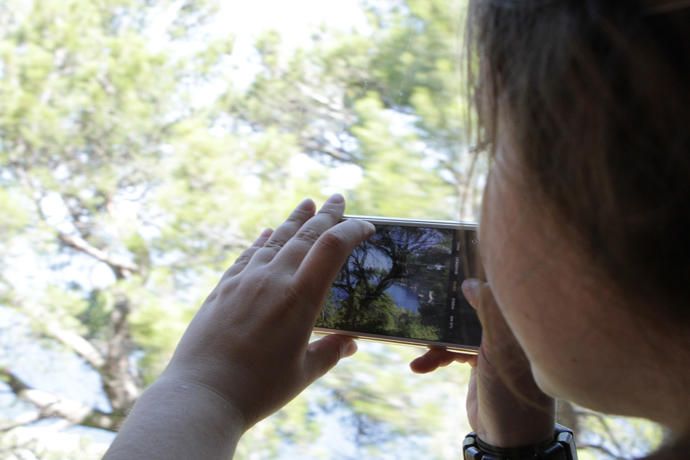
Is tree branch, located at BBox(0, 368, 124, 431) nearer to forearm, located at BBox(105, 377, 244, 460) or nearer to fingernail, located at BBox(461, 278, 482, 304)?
forearm, located at BBox(105, 377, 244, 460)

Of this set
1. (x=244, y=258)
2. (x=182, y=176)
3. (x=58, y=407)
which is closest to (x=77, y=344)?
(x=58, y=407)

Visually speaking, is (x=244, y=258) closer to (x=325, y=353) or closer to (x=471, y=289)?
(x=325, y=353)

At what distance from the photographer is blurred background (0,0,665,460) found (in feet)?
4.77

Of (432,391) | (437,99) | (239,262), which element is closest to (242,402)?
(239,262)

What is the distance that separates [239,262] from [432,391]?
25.0 inches

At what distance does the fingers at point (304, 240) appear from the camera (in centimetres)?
89

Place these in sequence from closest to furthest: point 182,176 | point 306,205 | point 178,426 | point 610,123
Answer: point 610,123 → point 178,426 → point 306,205 → point 182,176

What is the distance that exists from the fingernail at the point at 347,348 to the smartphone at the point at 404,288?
0.06ft

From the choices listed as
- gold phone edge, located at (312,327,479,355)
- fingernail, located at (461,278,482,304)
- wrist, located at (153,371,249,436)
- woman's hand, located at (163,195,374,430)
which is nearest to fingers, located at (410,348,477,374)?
gold phone edge, located at (312,327,479,355)

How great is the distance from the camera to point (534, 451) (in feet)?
3.01

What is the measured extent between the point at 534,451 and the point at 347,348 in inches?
12.7

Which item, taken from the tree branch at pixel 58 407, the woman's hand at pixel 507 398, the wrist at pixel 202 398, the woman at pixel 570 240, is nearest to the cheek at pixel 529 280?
the woman at pixel 570 240

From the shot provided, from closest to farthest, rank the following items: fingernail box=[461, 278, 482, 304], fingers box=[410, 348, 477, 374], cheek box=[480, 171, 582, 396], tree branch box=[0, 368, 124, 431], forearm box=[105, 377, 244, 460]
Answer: cheek box=[480, 171, 582, 396] < forearm box=[105, 377, 244, 460] < fingernail box=[461, 278, 482, 304] < fingers box=[410, 348, 477, 374] < tree branch box=[0, 368, 124, 431]

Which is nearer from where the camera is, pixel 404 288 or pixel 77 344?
pixel 404 288
